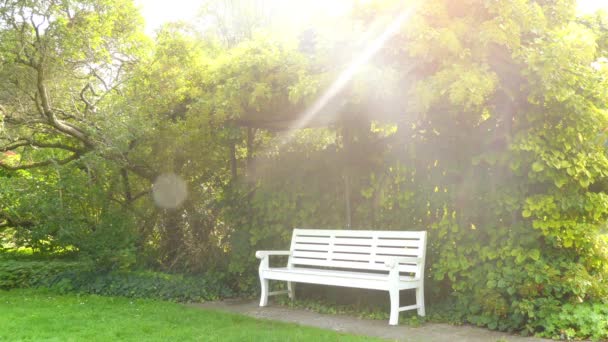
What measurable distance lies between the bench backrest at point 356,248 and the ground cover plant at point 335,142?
0.91 ft

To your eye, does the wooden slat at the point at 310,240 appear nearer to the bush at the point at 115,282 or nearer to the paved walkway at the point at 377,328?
the paved walkway at the point at 377,328

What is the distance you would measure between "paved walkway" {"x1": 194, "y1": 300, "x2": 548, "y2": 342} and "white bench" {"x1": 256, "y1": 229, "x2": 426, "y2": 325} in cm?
22

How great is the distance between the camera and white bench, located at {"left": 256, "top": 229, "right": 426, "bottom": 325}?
5.77 metres

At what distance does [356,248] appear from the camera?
6.74 metres

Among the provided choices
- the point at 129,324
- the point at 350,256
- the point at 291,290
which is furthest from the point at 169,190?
the point at 350,256

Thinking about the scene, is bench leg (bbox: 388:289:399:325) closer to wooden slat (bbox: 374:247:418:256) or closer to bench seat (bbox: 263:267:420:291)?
bench seat (bbox: 263:267:420:291)

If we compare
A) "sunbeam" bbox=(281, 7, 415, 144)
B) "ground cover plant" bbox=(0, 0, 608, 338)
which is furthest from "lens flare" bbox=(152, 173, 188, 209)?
"sunbeam" bbox=(281, 7, 415, 144)

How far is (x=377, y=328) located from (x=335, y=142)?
2839 millimetres

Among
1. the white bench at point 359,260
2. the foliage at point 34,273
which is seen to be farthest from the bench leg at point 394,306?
the foliage at point 34,273

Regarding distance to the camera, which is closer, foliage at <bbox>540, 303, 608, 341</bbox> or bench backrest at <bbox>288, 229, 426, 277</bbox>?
foliage at <bbox>540, 303, 608, 341</bbox>

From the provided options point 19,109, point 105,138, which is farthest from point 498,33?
point 19,109

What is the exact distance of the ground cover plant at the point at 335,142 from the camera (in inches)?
207

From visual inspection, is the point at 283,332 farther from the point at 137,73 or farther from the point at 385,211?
the point at 137,73

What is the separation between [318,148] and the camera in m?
8.02
